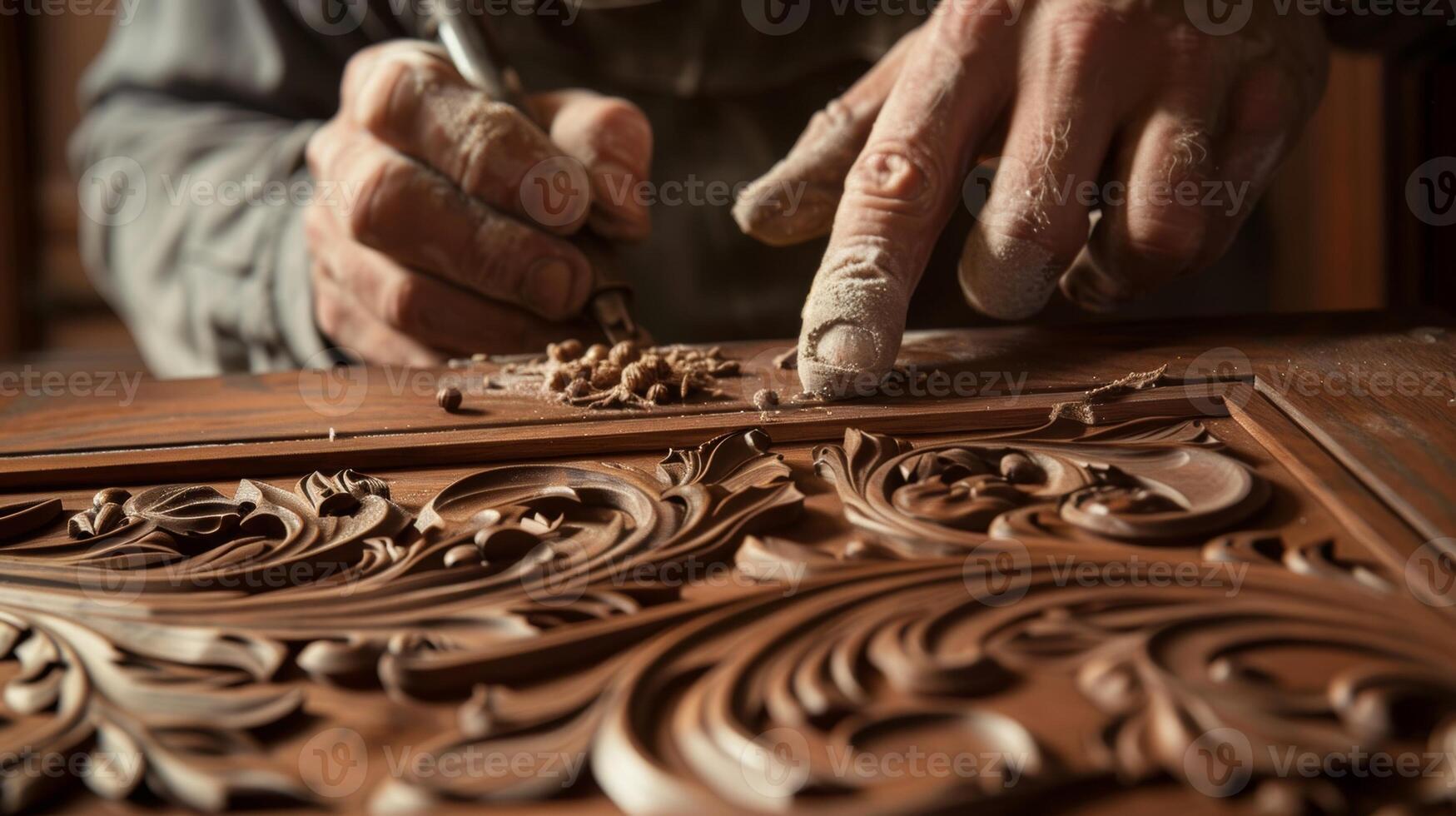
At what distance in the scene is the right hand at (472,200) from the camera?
48.1 inches

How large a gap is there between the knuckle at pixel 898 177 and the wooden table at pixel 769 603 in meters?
0.17

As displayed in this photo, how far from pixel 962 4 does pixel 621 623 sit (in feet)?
2.24

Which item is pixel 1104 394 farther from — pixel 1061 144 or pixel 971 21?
pixel 971 21

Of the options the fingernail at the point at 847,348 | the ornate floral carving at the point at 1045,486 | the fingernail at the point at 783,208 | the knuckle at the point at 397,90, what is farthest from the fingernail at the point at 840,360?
the knuckle at the point at 397,90

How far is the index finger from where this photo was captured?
86cm

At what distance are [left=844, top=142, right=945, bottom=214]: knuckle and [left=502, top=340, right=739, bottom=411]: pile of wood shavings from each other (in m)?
0.19

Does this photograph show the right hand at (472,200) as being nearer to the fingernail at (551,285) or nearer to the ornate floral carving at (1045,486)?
the fingernail at (551,285)

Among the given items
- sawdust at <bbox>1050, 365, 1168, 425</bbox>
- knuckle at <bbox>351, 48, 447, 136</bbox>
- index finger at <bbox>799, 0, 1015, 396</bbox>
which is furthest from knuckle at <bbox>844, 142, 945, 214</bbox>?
knuckle at <bbox>351, 48, 447, 136</bbox>

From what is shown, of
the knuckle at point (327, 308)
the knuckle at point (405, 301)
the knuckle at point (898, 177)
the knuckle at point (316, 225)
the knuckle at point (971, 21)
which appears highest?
the knuckle at point (971, 21)

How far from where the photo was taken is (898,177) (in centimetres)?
92

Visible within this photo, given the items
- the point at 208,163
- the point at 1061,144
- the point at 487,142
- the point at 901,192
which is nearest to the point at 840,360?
the point at 901,192

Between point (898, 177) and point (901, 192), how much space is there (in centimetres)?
1

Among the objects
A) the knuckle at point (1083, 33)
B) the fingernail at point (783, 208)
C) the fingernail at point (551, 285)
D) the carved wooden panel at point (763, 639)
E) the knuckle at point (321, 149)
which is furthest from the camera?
the knuckle at point (321, 149)

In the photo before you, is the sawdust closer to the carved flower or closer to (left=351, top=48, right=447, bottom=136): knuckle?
the carved flower
